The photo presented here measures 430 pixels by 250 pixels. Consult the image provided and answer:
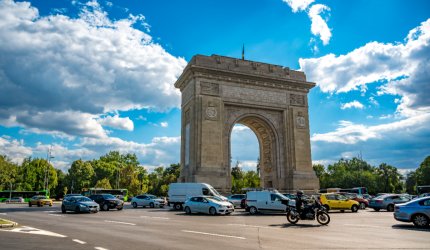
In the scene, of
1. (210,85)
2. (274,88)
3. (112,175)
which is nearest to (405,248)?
(210,85)

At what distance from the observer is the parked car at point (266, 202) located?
22172 mm

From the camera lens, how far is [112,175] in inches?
3595

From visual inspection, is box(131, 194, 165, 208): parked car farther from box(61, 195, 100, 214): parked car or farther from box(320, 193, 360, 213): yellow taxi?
box(320, 193, 360, 213): yellow taxi

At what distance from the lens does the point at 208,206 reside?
22078 millimetres

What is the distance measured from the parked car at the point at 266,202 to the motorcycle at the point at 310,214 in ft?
18.9

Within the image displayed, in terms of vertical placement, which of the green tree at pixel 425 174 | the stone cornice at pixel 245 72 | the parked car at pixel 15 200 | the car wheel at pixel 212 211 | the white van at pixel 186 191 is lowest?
the parked car at pixel 15 200

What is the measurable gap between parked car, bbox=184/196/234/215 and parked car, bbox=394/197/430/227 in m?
10.2

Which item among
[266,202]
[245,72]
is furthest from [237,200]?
[245,72]

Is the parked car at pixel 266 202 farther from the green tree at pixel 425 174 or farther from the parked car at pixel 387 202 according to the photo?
the green tree at pixel 425 174

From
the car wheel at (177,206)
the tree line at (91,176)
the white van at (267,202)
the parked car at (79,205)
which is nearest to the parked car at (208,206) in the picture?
the white van at (267,202)

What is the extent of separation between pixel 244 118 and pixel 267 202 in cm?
1821

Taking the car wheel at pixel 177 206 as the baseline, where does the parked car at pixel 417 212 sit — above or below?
above

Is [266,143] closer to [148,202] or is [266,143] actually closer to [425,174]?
[148,202]

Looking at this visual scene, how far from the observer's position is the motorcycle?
15214 millimetres
